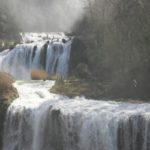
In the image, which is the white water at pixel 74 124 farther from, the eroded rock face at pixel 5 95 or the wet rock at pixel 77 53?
the wet rock at pixel 77 53

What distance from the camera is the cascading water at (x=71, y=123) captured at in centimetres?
2219

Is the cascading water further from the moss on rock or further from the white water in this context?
the moss on rock

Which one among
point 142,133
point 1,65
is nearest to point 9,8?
point 1,65

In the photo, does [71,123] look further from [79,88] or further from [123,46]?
[123,46]

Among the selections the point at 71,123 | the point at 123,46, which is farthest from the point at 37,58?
the point at 71,123

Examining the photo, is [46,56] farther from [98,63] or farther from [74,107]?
[74,107]

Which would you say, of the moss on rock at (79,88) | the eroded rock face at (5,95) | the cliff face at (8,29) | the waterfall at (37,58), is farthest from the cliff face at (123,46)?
the cliff face at (8,29)

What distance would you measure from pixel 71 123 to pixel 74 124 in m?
0.17

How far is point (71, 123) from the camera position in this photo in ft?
77.9

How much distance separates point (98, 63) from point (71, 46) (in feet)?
18.5

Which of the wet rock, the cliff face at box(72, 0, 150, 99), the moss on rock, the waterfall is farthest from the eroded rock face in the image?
the waterfall

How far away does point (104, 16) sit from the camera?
37.9m

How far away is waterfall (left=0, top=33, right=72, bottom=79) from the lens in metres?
42.6

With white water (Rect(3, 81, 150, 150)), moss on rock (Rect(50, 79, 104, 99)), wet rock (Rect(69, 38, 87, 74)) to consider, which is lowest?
white water (Rect(3, 81, 150, 150))
